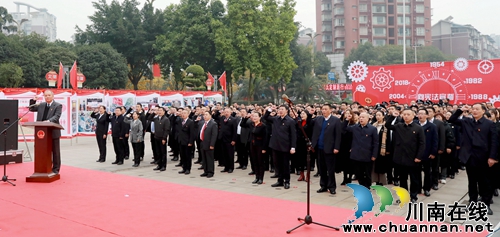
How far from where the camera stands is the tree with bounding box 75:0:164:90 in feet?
124

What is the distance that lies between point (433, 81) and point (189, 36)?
71.1 ft

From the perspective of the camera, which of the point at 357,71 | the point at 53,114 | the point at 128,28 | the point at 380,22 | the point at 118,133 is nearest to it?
the point at 53,114

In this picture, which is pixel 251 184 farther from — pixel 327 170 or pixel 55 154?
pixel 55 154

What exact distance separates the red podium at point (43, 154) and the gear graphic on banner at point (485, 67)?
1445 centimetres

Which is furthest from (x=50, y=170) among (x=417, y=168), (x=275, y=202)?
(x=417, y=168)

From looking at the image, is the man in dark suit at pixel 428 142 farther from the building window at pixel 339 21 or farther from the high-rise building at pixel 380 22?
the building window at pixel 339 21

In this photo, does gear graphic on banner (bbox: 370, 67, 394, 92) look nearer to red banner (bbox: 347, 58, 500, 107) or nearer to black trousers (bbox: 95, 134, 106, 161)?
red banner (bbox: 347, 58, 500, 107)

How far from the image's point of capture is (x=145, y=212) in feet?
20.1

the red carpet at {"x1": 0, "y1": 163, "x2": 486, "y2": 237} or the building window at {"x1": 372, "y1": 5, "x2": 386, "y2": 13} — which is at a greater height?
the building window at {"x1": 372, "y1": 5, "x2": 386, "y2": 13}

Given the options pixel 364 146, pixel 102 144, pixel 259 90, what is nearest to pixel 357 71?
pixel 364 146

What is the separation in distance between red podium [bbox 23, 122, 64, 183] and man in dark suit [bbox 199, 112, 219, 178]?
3.08m

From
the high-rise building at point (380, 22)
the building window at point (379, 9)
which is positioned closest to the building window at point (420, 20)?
the high-rise building at point (380, 22)

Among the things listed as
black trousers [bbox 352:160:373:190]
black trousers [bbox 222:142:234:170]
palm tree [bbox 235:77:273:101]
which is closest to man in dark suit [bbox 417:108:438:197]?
black trousers [bbox 352:160:373:190]

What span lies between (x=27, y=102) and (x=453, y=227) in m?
13.7
